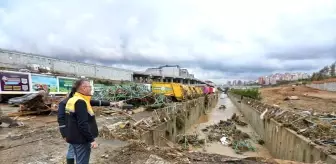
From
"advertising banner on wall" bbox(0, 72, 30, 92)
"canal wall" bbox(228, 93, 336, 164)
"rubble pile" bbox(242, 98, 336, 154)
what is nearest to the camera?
"canal wall" bbox(228, 93, 336, 164)

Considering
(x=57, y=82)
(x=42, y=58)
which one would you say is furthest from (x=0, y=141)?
(x=42, y=58)

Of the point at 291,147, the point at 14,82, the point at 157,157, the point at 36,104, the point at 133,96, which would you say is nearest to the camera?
the point at 157,157

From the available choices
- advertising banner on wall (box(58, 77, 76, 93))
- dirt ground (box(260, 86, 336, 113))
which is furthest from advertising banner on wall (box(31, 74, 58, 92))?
dirt ground (box(260, 86, 336, 113))

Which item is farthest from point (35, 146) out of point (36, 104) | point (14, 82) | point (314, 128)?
point (14, 82)

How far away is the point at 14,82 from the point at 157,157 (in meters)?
14.5

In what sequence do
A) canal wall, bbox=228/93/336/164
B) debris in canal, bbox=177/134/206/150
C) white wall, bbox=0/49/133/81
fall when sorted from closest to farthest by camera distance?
canal wall, bbox=228/93/336/164 → debris in canal, bbox=177/134/206/150 → white wall, bbox=0/49/133/81

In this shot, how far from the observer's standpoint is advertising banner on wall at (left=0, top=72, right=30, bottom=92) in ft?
47.1

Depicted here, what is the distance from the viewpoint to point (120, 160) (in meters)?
4.84

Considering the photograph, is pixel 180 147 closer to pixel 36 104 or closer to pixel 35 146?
pixel 35 146

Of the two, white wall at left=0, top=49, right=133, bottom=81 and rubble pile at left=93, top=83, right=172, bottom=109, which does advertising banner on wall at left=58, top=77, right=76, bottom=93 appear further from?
white wall at left=0, top=49, right=133, bottom=81

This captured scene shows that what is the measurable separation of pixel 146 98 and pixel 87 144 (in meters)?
15.1

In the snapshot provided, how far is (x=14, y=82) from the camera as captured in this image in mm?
14945

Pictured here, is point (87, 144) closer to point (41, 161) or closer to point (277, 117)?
point (41, 161)

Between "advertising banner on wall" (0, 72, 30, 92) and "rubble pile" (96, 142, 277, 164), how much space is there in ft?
42.8
